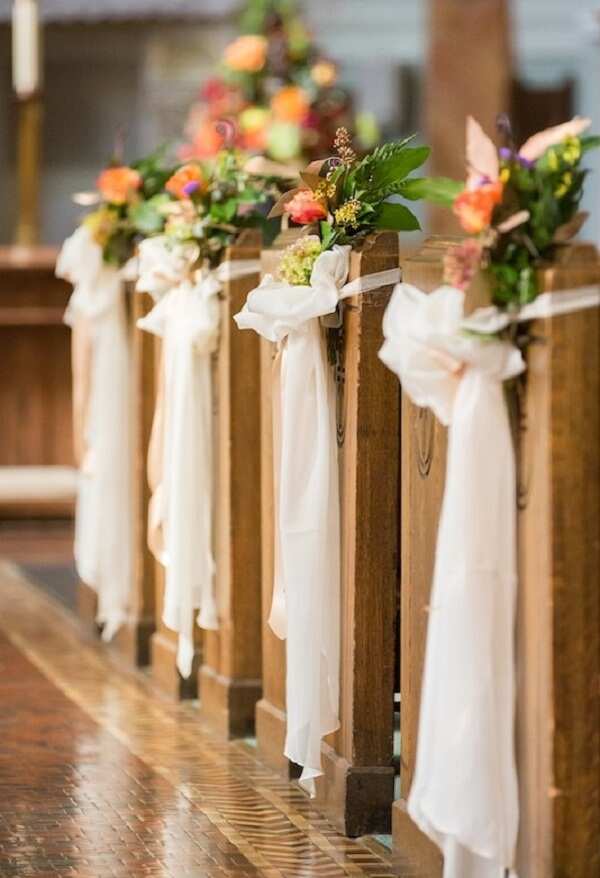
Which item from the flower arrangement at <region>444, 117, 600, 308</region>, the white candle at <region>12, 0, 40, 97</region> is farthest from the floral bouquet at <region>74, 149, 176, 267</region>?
the white candle at <region>12, 0, 40, 97</region>

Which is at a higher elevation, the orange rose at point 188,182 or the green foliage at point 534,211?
the orange rose at point 188,182

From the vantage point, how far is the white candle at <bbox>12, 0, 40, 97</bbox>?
1134cm

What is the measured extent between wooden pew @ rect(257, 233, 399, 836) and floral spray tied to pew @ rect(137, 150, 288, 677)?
1.24m

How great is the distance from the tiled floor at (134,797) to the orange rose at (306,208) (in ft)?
4.86

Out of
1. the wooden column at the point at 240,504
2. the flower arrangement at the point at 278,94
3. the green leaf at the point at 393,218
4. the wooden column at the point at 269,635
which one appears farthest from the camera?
the flower arrangement at the point at 278,94

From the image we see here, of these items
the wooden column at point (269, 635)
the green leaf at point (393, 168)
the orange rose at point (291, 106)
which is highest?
the orange rose at point (291, 106)

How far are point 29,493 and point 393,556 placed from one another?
23.9ft

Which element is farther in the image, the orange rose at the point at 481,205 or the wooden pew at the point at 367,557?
the wooden pew at the point at 367,557

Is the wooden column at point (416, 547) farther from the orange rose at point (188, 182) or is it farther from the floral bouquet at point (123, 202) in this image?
the floral bouquet at point (123, 202)

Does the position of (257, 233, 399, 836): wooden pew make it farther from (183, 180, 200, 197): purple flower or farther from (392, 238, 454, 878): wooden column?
(183, 180, 200, 197): purple flower

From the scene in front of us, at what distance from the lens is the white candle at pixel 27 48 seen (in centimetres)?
1134

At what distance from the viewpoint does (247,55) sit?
11180 mm

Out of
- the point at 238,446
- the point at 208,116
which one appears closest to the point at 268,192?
the point at 238,446

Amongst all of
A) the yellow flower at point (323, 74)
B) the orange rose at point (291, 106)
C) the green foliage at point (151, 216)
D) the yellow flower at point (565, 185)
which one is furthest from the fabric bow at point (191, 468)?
the yellow flower at point (323, 74)
